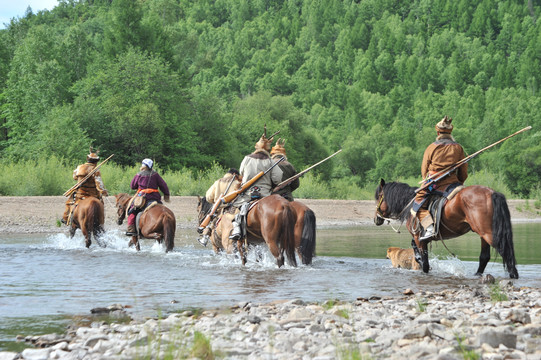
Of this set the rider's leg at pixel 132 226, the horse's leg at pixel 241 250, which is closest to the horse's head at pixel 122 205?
the rider's leg at pixel 132 226

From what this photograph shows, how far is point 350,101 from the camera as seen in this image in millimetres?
148250

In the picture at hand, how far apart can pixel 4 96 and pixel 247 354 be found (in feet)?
182

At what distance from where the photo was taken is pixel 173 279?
1207 cm

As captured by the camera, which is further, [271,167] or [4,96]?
[4,96]

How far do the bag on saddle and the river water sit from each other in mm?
1043

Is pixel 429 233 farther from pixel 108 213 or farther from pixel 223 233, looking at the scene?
pixel 108 213

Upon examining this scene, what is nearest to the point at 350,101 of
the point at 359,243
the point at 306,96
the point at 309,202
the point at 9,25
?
the point at 306,96

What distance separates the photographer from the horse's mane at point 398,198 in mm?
13414

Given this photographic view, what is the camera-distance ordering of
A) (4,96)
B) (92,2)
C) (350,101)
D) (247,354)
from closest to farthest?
1. (247,354)
2. (4,96)
3. (350,101)
4. (92,2)

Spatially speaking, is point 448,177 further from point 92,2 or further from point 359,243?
point 92,2

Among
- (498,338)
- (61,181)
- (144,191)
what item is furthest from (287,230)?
(61,181)

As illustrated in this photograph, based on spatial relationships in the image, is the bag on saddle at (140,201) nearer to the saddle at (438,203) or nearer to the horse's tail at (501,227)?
the saddle at (438,203)

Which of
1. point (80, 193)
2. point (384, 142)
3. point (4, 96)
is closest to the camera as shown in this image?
point (80, 193)

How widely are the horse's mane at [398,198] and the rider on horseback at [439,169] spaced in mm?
744
